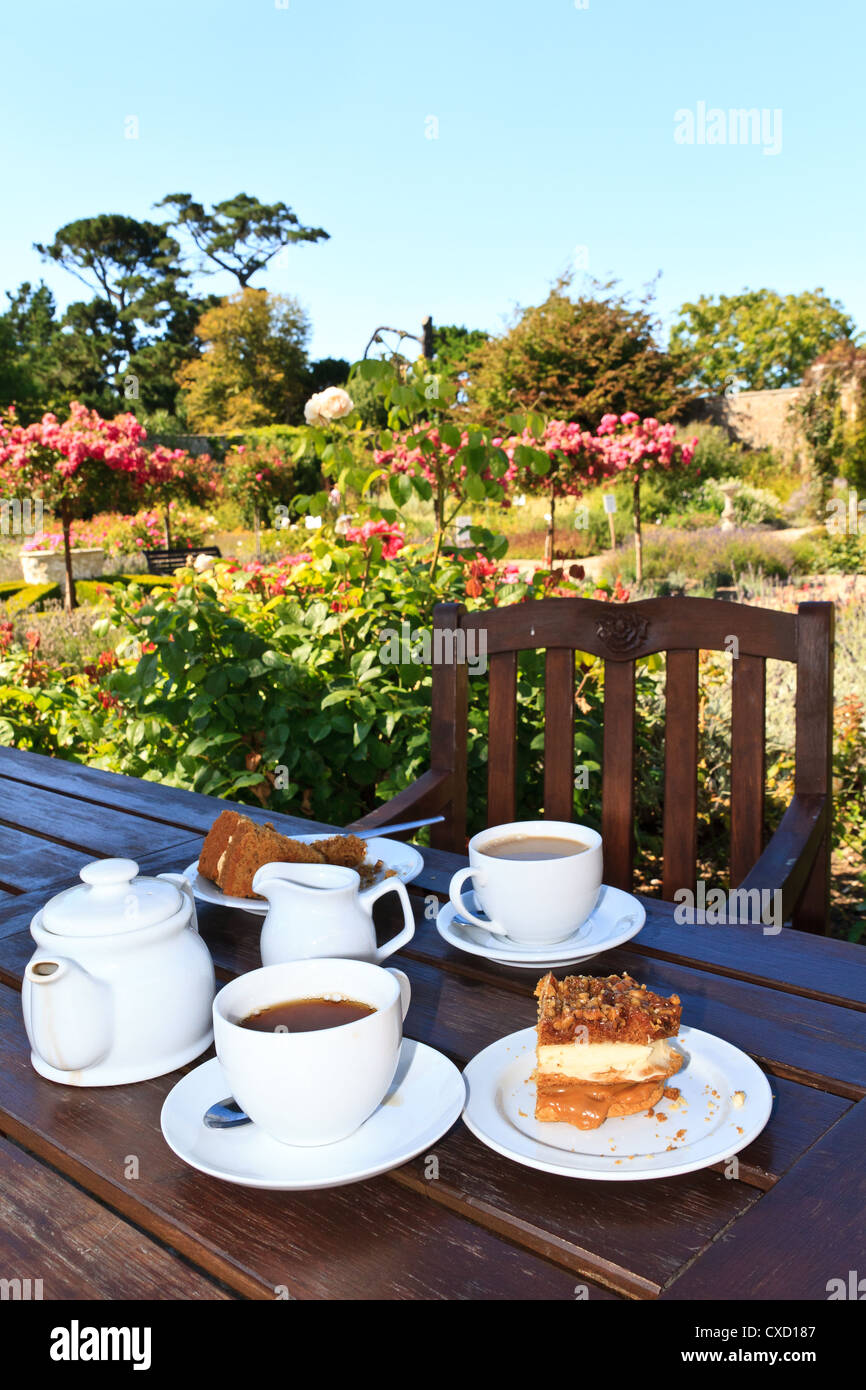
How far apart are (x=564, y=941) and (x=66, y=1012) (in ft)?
1.48

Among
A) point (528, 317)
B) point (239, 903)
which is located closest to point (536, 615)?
point (239, 903)

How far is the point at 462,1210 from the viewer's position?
0.58 metres

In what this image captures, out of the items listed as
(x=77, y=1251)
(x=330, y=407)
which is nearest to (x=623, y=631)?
(x=77, y=1251)

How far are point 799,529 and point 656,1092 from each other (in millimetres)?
11771

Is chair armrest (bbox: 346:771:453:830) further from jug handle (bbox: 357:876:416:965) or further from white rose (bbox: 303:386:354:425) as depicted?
white rose (bbox: 303:386:354:425)

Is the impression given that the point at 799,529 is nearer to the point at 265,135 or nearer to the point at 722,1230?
the point at 722,1230

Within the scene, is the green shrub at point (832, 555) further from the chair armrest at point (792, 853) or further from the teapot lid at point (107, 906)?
the teapot lid at point (107, 906)

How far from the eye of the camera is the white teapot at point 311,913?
2.60ft

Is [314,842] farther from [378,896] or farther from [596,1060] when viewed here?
[596,1060]

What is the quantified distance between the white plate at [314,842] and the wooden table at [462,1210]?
0.24 meters

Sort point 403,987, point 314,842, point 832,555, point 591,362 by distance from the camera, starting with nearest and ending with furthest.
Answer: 1. point 403,987
2. point 314,842
3. point 832,555
4. point 591,362

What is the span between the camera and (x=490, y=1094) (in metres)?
0.67

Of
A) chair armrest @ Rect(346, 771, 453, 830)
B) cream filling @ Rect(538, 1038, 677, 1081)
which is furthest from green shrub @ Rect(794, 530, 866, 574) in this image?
cream filling @ Rect(538, 1038, 677, 1081)

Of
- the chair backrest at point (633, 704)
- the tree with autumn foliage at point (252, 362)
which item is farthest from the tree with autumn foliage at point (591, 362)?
the chair backrest at point (633, 704)
